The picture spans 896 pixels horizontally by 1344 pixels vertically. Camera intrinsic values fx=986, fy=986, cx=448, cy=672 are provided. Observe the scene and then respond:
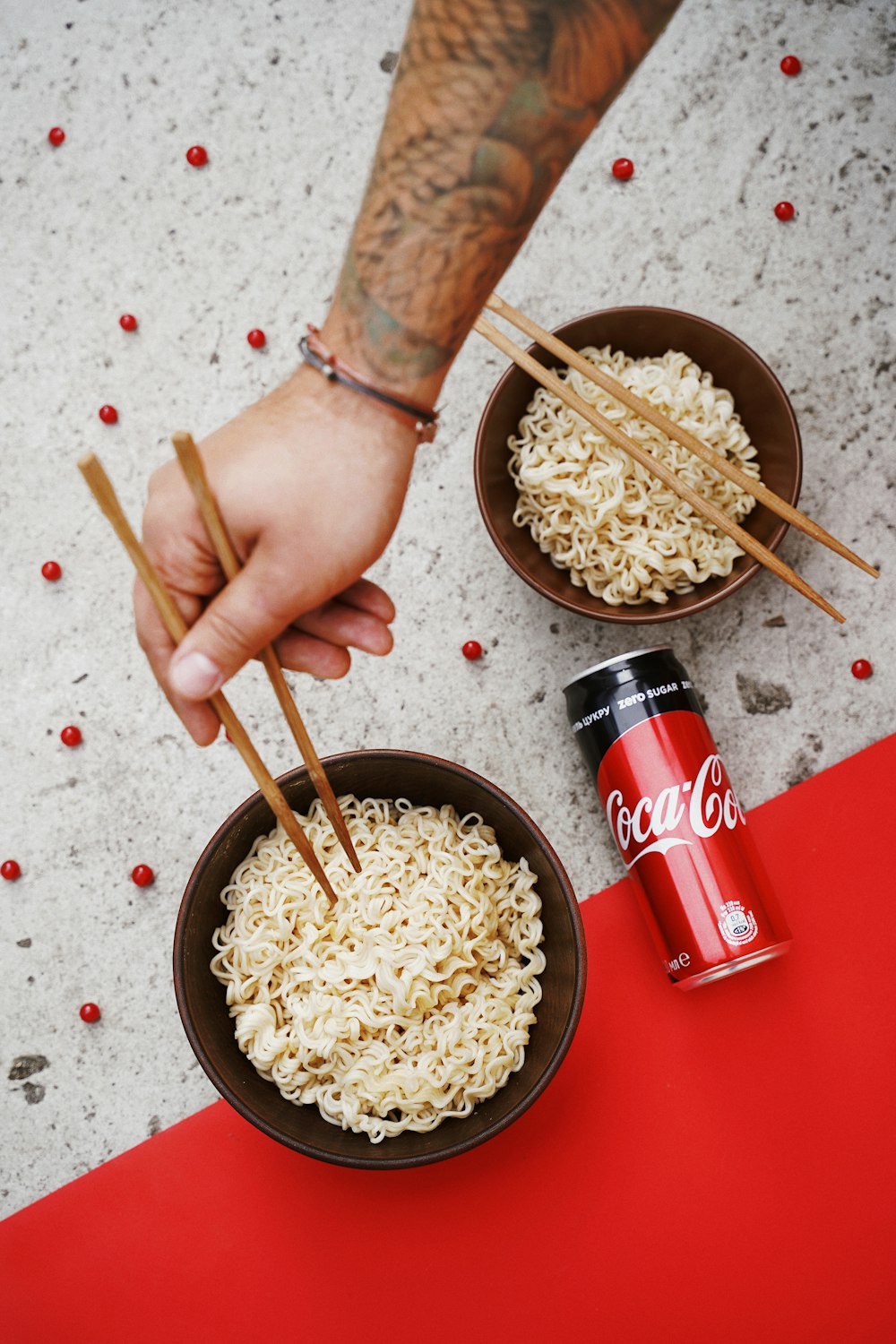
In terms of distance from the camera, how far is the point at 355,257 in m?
1.01

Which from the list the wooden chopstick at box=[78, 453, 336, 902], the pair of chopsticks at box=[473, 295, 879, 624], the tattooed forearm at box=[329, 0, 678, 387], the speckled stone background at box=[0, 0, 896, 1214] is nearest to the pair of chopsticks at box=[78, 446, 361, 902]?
the wooden chopstick at box=[78, 453, 336, 902]

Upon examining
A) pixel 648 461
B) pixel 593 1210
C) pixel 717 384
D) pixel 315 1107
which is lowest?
pixel 593 1210

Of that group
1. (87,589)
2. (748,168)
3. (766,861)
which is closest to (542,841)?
(766,861)

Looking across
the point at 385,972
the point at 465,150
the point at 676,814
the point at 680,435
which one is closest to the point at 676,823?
the point at 676,814

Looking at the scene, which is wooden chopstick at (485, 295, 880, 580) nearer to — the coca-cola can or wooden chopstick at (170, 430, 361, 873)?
the coca-cola can

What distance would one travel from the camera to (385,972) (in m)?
1.34

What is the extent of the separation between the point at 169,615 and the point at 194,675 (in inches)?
2.6

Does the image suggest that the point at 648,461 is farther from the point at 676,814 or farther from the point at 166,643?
the point at 166,643

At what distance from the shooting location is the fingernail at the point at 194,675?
999mm

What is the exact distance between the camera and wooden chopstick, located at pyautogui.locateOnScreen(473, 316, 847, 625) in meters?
1.46

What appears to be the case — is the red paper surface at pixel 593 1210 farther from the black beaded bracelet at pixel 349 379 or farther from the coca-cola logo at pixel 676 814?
the black beaded bracelet at pixel 349 379

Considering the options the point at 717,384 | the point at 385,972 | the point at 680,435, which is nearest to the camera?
the point at 385,972

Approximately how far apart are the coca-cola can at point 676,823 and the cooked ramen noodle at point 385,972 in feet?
0.60

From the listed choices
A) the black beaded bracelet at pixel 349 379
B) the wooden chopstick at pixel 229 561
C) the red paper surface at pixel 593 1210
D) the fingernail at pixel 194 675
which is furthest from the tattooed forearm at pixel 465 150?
the red paper surface at pixel 593 1210
